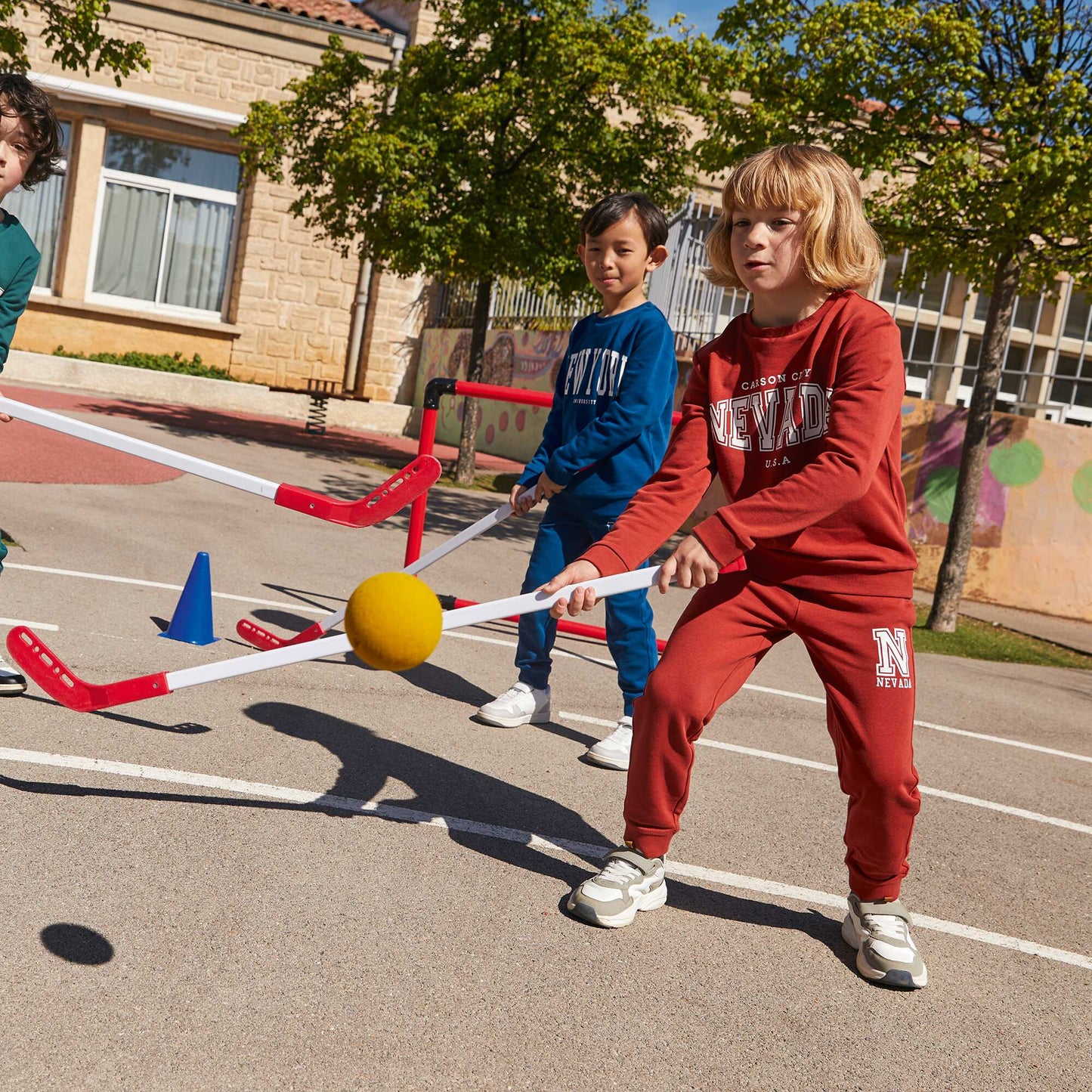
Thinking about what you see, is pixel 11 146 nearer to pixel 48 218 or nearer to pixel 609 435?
pixel 609 435

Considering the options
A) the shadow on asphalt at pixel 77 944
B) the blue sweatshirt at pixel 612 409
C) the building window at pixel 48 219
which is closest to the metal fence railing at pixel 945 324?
the blue sweatshirt at pixel 612 409

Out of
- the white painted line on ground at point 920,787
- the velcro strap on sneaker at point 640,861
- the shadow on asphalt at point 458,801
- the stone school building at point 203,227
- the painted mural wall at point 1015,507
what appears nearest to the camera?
the velcro strap on sneaker at point 640,861

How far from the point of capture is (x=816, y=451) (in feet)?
9.41

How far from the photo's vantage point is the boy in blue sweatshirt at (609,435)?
169 inches

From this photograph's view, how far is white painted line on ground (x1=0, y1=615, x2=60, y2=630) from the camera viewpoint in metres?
4.86

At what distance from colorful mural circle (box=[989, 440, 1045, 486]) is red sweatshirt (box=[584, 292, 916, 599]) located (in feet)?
28.0

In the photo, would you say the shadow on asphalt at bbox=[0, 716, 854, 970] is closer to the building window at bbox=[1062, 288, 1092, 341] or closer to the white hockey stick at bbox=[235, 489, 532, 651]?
the white hockey stick at bbox=[235, 489, 532, 651]

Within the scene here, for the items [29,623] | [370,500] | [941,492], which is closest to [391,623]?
[370,500]

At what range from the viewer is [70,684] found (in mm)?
3363

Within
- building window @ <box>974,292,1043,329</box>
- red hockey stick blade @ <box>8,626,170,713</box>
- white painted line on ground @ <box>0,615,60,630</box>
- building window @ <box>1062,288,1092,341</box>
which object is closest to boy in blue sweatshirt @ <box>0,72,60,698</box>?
red hockey stick blade @ <box>8,626,170,713</box>

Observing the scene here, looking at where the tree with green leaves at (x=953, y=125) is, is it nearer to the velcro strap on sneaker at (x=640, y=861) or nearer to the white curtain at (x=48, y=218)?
the velcro strap on sneaker at (x=640, y=861)

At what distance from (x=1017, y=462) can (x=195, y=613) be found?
27.1 ft

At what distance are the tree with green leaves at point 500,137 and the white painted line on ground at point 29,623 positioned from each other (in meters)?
8.21

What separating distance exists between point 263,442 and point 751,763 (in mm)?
11432
